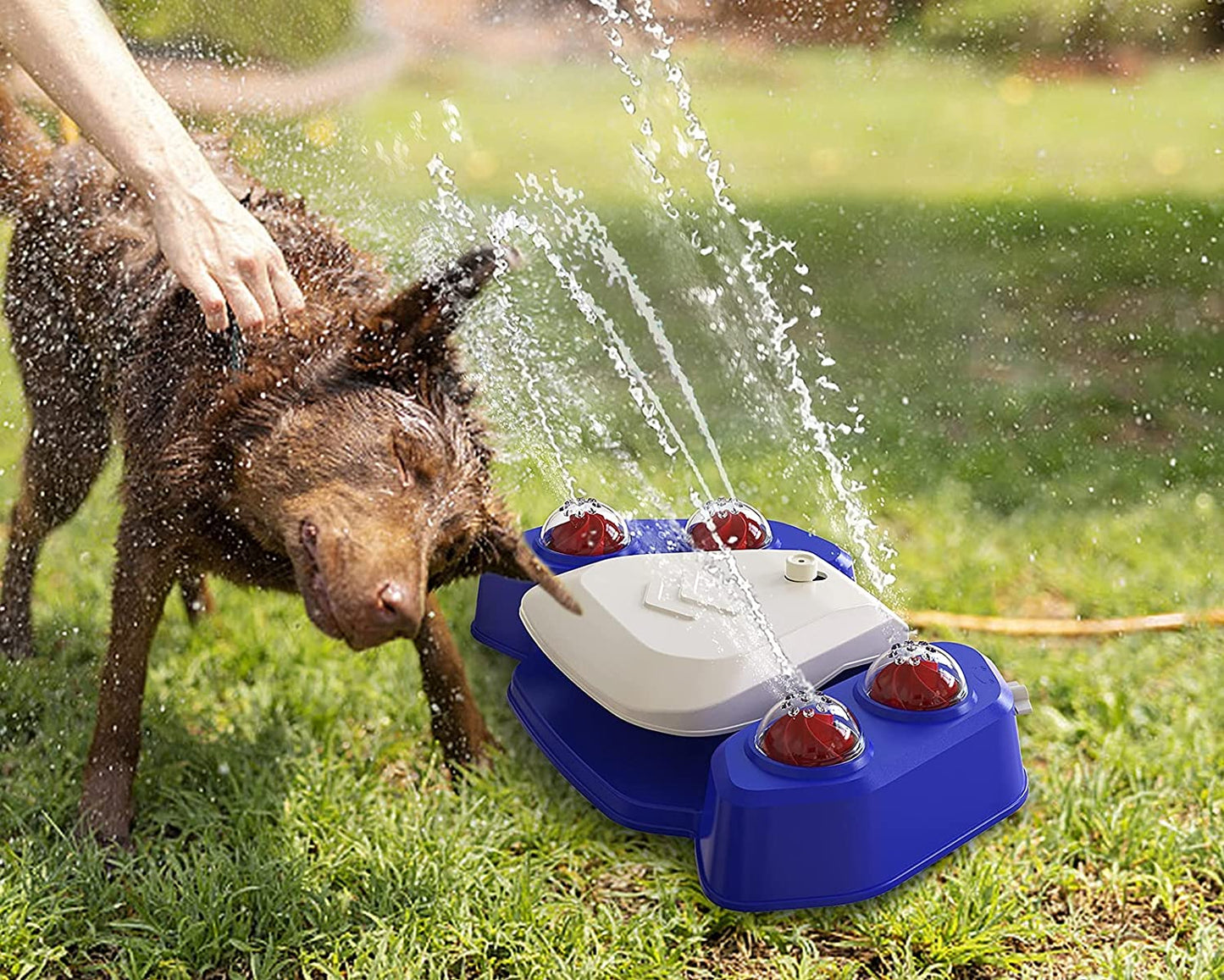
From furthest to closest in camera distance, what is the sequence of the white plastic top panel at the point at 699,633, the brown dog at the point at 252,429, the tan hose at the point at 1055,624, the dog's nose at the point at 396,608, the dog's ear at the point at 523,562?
1. the tan hose at the point at 1055,624
2. the white plastic top panel at the point at 699,633
3. the dog's ear at the point at 523,562
4. the brown dog at the point at 252,429
5. the dog's nose at the point at 396,608

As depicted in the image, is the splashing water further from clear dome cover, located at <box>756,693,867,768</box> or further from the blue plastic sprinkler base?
the blue plastic sprinkler base

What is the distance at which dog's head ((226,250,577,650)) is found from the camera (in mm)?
2160

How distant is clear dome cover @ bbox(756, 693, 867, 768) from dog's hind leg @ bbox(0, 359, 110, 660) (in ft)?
5.82

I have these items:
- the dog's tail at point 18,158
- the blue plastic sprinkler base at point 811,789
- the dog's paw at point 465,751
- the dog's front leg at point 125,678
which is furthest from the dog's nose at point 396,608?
the dog's tail at point 18,158

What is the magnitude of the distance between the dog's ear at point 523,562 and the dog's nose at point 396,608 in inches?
13.7

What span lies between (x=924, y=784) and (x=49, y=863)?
1.87 m

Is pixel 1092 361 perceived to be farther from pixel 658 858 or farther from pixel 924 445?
pixel 658 858

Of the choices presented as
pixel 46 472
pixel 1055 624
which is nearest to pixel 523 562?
pixel 46 472

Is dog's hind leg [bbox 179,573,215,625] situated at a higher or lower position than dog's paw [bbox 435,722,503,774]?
higher

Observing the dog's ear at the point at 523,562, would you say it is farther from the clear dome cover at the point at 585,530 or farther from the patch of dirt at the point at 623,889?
the clear dome cover at the point at 585,530

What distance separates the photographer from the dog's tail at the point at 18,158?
3273 millimetres

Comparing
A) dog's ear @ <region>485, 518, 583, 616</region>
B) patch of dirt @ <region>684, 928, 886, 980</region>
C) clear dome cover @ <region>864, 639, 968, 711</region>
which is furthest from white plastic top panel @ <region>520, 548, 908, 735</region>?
dog's ear @ <region>485, 518, 583, 616</region>

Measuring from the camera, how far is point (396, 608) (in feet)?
6.90

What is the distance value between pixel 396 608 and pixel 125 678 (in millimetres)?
1122
